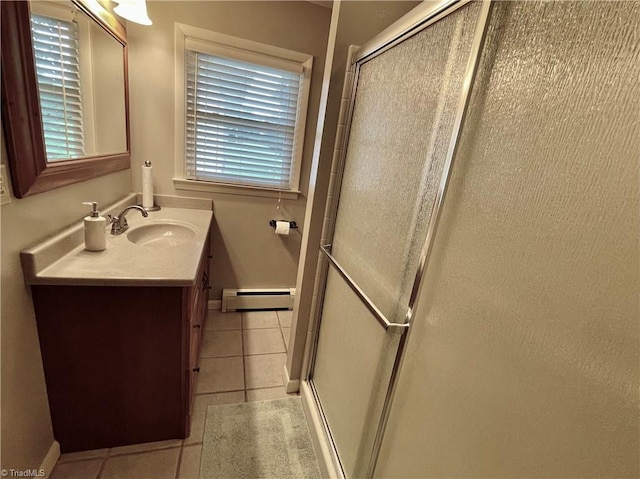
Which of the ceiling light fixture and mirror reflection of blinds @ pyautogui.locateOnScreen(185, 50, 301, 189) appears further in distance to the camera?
mirror reflection of blinds @ pyautogui.locateOnScreen(185, 50, 301, 189)

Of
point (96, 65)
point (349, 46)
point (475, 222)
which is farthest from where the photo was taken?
point (96, 65)

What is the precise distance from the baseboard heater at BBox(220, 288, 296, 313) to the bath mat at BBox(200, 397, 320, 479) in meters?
0.96

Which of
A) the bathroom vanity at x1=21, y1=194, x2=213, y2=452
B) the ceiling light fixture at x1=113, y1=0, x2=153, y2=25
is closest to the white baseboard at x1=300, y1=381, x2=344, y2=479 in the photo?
the bathroom vanity at x1=21, y1=194, x2=213, y2=452

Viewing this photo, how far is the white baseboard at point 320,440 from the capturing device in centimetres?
126

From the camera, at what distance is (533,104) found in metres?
0.52

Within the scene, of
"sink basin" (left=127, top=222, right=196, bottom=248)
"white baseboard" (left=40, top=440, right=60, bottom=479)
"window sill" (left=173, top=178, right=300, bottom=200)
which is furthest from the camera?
"window sill" (left=173, top=178, right=300, bottom=200)

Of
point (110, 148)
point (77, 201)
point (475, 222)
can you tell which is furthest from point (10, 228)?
point (475, 222)

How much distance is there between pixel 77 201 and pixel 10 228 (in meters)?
0.43

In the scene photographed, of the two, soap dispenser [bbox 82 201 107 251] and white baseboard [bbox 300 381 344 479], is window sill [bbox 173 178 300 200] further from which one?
white baseboard [bbox 300 381 344 479]

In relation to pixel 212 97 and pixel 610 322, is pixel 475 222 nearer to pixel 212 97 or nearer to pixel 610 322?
pixel 610 322

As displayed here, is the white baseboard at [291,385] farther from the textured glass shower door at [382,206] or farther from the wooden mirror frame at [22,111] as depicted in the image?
the wooden mirror frame at [22,111]

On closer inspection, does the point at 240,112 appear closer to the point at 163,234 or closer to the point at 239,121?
the point at 239,121

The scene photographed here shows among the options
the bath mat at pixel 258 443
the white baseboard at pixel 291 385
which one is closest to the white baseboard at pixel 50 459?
the bath mat at pixel 258 443

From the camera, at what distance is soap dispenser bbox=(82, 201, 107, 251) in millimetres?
1192
